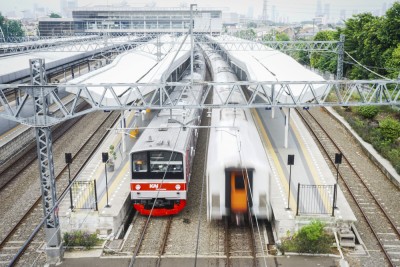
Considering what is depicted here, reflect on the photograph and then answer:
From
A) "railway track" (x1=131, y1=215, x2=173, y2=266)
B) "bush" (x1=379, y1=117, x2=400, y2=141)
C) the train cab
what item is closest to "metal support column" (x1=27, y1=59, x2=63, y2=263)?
"railway track" (x1=131, y1=215, x2=173, y2=266)

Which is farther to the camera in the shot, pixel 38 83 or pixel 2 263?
pixel 2 263

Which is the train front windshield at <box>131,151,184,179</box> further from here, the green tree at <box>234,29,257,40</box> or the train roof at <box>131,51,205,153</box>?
the green tree at <box>234,29,257,40</box>

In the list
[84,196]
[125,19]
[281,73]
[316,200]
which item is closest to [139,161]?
[84,196]

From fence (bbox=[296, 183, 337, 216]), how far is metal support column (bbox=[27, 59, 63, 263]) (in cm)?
603

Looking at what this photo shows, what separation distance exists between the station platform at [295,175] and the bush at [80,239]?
4737 mm

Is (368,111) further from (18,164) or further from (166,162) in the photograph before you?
(18,164)

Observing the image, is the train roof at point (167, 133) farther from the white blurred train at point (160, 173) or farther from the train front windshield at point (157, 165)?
the train front windshield at point (157, 165)

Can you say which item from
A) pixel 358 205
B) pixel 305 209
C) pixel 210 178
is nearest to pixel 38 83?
pixel 210 178

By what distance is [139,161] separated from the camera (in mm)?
12742

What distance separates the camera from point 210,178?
1198 cm

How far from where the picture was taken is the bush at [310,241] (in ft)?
36.6

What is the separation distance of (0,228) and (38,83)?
15.9 ft

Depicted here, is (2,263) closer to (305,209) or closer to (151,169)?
(151,169)

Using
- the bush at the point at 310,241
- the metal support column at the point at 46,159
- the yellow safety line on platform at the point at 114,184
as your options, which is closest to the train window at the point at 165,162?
the yellow safety line on platform at the point at 114,184
